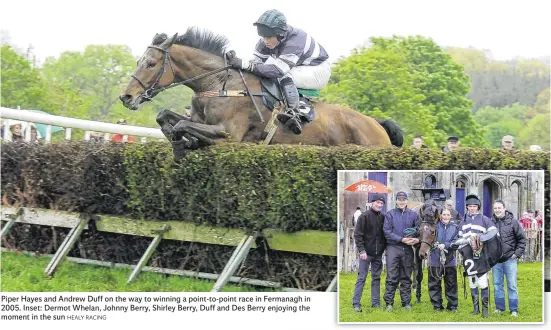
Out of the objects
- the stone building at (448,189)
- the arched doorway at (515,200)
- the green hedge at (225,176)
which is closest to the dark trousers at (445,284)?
the stone building at (448,189)

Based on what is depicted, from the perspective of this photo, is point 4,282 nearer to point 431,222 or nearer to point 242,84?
point 242,84

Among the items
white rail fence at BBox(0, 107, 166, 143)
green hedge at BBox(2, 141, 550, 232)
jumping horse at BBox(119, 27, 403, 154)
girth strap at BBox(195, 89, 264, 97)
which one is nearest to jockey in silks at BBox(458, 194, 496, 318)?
green hedge at BBox(2, 141, 550, 232)

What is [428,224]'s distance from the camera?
20.0ft

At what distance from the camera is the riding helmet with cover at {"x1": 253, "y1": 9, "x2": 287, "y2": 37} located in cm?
737

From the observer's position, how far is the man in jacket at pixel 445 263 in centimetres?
608

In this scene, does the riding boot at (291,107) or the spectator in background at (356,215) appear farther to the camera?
the riding boot at (291,107)

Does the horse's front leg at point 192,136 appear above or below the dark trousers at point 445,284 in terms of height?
above

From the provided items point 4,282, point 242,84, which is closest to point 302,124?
point 242,84

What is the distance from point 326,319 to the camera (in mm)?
6156

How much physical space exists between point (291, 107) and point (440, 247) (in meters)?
2.11

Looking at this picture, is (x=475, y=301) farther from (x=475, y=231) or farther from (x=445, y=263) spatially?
(x=475, y=231)

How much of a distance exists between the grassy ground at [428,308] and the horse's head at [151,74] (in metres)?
2.67

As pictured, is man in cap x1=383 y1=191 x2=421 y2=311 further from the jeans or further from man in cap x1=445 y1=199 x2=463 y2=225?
the jeans

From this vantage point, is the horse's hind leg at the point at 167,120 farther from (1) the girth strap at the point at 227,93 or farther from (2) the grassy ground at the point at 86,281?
(2) the grassy ground at the point at 86,281
